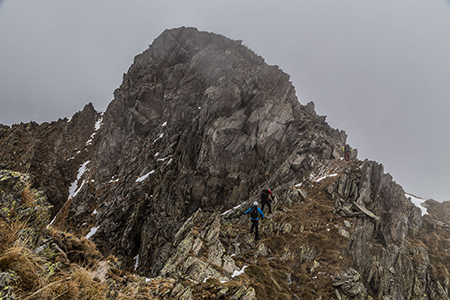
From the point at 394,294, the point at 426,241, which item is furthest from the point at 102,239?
the point at 426,241

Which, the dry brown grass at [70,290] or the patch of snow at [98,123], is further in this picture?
the patch of snow at [98,123]

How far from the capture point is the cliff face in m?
13.3

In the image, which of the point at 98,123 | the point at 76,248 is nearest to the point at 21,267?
the point at 76,248

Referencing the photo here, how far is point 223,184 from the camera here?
2831cm

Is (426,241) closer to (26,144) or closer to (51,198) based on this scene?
(51,198)

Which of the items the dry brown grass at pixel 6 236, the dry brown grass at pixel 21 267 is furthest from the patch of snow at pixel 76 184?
the dry brown grass at pixel 21 267

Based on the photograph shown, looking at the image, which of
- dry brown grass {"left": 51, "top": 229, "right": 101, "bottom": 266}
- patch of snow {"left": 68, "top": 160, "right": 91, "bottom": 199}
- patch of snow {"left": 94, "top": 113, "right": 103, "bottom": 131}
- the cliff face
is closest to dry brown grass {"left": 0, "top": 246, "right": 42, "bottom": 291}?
the cliff face

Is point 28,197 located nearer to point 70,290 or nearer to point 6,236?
point 6,236

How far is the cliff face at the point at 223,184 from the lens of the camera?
13297mm

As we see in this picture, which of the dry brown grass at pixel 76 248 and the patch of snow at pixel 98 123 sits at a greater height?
the patch of snow at pixel 98 123

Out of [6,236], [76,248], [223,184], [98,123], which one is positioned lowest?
[76,248]

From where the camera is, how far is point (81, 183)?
148ft

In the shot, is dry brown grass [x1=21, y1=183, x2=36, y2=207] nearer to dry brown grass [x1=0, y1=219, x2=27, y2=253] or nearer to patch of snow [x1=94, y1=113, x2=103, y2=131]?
dry brown grass [x1=0, y1=219, x2=27, y2=253]

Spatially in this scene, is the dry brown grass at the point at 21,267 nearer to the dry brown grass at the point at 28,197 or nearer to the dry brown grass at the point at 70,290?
the dry brown grass at the point at 70,290
